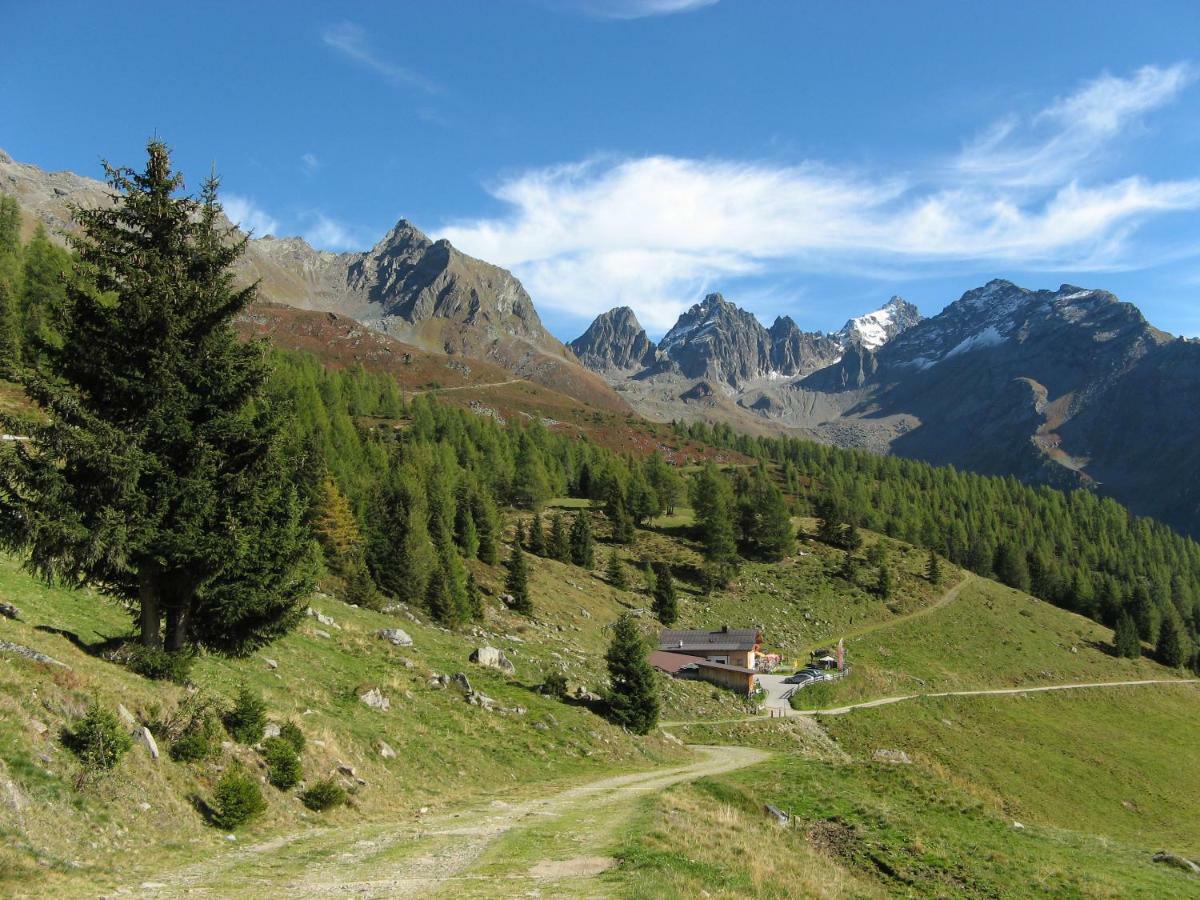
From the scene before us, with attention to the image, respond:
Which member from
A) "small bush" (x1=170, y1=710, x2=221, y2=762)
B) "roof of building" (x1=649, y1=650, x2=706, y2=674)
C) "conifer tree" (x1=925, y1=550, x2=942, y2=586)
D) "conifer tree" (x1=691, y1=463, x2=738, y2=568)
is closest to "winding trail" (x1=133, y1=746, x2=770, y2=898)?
"small bush" (x1=170, y1=710, x2=221, y2=762)

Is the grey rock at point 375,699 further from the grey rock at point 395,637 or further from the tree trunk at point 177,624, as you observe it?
the grey rock at point 395,637

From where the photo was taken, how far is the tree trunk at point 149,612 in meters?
18.3

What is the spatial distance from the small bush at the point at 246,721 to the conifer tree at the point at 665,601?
A: 223 ft

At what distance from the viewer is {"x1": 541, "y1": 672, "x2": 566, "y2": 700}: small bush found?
39.6 meters

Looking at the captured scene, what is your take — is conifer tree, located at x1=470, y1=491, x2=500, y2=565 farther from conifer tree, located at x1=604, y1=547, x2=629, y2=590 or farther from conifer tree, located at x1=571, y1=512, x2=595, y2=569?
conifer tree, located at x1=604, y1=547, x2=629, y2=590

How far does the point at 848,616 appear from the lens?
97.1 meters

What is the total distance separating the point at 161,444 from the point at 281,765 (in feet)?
28.6

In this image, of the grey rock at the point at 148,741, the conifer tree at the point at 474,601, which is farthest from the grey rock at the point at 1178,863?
the conifer tree at the point at 474,601

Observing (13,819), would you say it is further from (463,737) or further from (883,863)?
(883,863)

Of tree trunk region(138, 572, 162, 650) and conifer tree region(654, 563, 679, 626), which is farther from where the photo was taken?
conifer tree region(654, 563, 679, 626)

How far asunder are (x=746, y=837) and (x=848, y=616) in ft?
278

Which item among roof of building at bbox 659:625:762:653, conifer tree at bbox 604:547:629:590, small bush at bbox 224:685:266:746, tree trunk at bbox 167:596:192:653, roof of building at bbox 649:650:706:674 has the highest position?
tree trunk at bbox 167:596:192:653

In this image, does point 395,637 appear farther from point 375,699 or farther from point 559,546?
point 559,546

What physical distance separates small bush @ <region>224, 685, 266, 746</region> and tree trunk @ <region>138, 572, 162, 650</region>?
283cm
